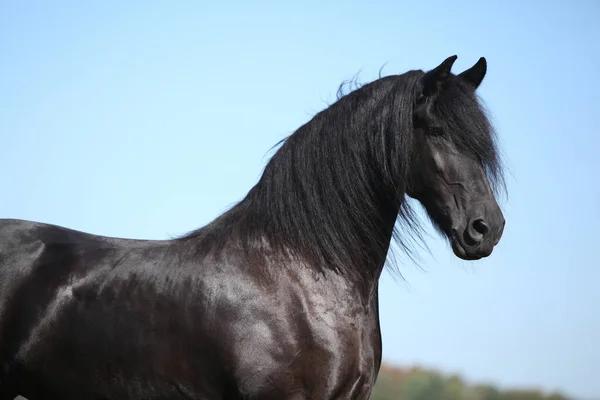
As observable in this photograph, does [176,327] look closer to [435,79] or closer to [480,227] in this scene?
[480,227]

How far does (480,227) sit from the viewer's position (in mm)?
4430

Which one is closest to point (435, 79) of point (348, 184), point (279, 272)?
point (348, 184)

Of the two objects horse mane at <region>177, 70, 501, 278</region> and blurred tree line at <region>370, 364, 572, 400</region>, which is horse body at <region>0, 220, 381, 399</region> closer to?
horse mane at <region>177, 70, 501, 278</region>

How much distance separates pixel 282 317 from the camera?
439 centimetres

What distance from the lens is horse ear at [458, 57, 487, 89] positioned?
5031 mm

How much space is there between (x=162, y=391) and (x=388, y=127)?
2.32m

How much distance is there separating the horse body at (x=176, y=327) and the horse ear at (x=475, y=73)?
1.77m

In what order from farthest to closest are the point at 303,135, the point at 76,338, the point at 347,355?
the point at 303,135
the point at 76,338
the point at 347,355

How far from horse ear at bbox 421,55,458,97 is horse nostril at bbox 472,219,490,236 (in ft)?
3.19

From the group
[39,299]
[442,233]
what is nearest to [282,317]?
[442,233]

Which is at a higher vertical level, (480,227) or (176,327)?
(480,227)

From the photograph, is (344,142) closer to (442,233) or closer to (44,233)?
(442,233)

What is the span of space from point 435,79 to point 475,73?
465mm

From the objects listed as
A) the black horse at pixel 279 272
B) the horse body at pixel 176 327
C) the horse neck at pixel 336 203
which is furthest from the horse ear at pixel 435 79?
the horse body at pixel 176 327
